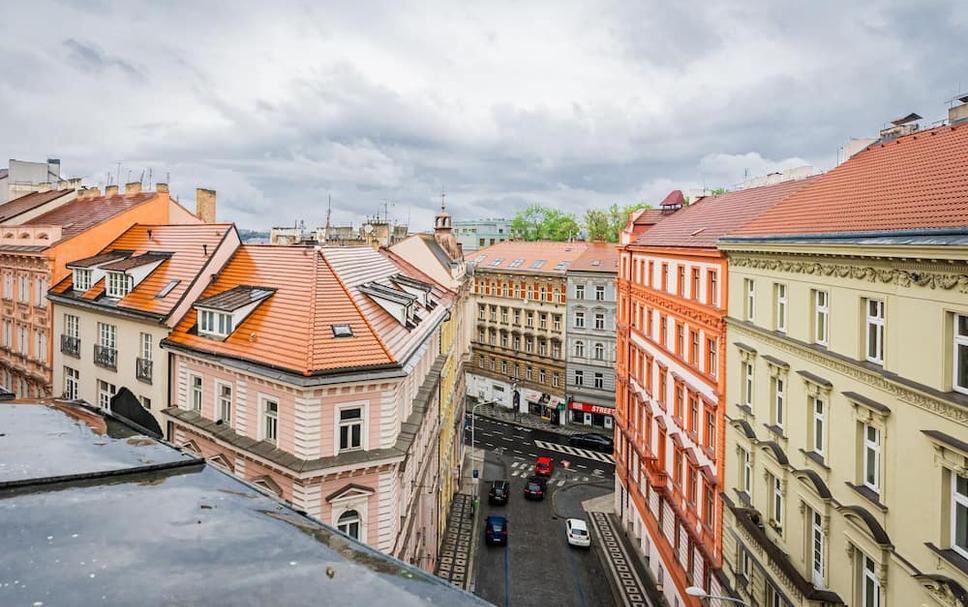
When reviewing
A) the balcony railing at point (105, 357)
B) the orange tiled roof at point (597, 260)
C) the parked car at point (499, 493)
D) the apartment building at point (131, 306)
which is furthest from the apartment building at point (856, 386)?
the orange tiled roof at point (597, 260)

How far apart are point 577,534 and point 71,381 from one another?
2876 centimetres

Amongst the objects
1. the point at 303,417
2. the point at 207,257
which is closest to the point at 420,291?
the point at 207,257

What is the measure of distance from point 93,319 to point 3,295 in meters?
14.1

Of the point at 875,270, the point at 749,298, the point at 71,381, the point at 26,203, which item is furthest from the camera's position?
the point at 26,203

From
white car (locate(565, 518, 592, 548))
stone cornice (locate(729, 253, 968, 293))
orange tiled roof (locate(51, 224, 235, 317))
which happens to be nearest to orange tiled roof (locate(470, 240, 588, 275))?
white car (locate(565, 518, 592, 548))

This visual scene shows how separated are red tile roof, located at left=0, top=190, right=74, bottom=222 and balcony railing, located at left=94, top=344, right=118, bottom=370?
2110cm

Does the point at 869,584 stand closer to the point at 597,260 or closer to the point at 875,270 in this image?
the point at 875,270

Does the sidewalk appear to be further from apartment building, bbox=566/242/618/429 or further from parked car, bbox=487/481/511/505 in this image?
parked car, bbox=487/481/511/505

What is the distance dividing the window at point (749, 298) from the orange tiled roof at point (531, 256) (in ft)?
130

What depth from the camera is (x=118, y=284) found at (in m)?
31.7

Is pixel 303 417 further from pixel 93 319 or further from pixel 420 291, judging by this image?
pixel 93 319

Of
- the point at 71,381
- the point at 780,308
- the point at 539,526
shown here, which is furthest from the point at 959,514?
the point at 71,381

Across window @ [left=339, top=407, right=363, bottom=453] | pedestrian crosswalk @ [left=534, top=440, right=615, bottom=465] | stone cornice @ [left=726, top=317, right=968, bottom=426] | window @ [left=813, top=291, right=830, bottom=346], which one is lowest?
pedestrian crosswalk @ [left=534, top=440, right=615, bottom=465]

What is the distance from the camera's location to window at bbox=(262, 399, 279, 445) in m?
22.0
